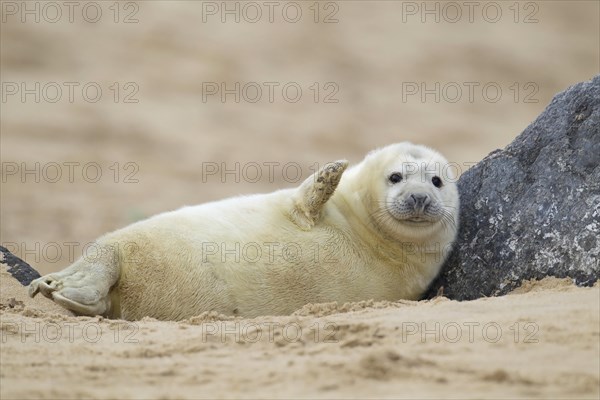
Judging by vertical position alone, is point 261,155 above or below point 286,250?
above

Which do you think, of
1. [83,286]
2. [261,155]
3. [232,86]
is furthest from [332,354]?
[232,86]

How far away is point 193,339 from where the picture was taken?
3.80m

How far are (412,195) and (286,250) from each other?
84 cm

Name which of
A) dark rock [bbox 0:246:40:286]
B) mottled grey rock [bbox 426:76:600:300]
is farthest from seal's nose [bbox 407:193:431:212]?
dark rock [bbox 0:246:40:286]

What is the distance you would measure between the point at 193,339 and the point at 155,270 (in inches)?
52.0

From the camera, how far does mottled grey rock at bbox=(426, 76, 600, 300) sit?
4.96m

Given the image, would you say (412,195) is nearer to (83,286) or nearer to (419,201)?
(419,201)

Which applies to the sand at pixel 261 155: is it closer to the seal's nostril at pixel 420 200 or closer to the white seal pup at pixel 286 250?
the white seal pup at pixel 286 250

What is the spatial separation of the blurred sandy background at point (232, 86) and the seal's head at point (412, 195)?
6110 mm

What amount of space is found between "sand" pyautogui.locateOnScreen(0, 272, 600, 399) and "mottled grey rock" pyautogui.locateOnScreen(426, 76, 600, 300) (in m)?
0.61

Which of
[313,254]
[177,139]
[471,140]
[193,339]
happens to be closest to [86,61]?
[177,139]

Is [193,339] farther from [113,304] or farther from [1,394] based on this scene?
[113,304]

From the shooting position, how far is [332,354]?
344 centimetres

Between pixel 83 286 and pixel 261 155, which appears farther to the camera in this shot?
pixel 261 155
